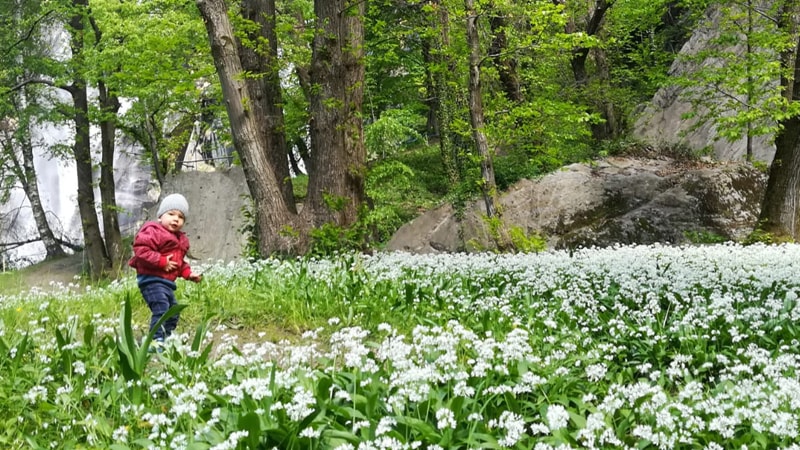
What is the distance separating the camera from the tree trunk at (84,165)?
1814cm

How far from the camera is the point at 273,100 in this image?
1168cm

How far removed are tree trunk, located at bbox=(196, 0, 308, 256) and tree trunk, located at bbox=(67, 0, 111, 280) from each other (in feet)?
33.5

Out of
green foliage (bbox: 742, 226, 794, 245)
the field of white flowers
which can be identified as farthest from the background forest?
the field of white flowers

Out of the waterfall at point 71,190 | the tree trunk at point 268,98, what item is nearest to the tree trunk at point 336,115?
the tree trunk at point 268,98

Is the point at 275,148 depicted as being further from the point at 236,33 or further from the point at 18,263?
the point at 18,263

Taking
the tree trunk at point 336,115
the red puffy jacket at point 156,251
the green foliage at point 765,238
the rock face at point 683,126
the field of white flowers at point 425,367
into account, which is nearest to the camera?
the field of white flowers at point 425,367

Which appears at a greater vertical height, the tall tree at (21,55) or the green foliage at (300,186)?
the tall tree at (21,55)

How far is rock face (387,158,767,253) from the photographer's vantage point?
12414 millimetres

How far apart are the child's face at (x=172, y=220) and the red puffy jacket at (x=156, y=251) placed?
4 centimetres

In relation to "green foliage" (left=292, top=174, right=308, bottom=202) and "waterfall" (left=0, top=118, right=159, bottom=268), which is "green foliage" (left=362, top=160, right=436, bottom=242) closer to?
"green foliage" (left=292, top=174, right=308, bottom=202)

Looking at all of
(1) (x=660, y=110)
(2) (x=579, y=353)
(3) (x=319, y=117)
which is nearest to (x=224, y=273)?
(3) (x=319, y=117)

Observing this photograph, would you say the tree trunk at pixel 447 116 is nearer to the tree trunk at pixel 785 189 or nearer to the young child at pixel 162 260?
the tree trunk at pixel 785 189

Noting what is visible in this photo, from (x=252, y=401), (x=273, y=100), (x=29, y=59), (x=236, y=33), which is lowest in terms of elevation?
(x=252, y=401)

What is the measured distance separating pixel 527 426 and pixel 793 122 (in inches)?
393
